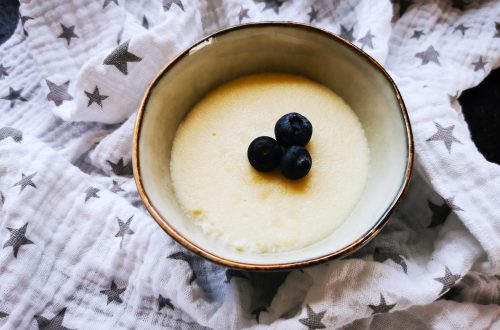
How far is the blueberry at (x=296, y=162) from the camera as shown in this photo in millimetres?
694

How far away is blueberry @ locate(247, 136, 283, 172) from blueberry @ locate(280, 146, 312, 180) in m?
0.02

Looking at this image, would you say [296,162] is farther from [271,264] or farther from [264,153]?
[271,264]

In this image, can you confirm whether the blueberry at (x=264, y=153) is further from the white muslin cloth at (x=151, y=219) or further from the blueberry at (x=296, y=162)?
the white muslin cloth at (x=151, y=219)

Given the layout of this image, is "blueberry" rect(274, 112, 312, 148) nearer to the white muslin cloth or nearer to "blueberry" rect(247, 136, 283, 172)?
"blueberry" rect(247, 136, 283, 172)

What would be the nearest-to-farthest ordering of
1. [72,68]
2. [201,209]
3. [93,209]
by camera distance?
[201,209]
[93,209]
[72,68]

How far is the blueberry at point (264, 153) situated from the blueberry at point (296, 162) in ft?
0.05

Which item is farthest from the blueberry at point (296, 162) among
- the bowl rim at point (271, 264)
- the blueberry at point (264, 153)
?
the bowl rim at point (271, 264)

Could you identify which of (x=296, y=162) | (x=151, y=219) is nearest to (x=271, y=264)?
(x=296, y=162)

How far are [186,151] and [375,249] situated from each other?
35 cm

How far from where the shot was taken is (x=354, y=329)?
0.77 meters

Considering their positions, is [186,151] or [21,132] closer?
[186,151]

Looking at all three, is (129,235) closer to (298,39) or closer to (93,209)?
(93,209)

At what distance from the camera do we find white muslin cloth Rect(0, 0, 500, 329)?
2.50ft

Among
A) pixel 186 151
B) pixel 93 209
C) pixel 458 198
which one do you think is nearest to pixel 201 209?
pixel 186 151
